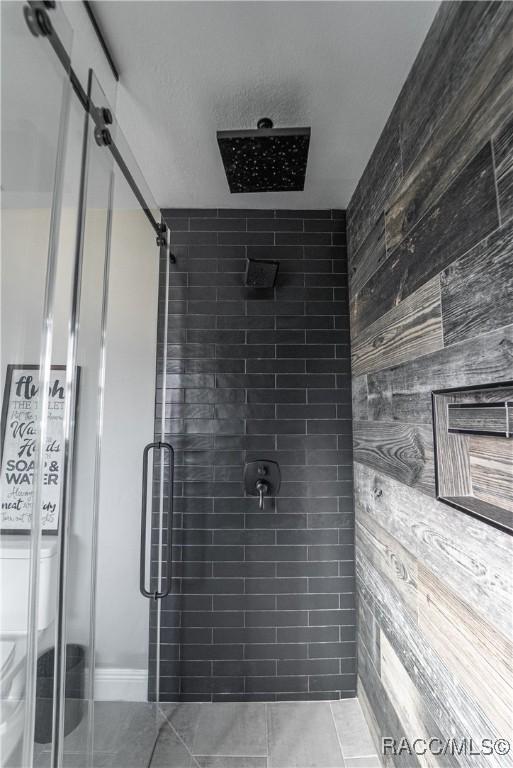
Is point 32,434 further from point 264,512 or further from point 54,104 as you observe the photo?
point 264,512

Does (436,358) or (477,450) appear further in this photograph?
(436,358)

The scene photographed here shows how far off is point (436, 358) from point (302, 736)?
71.3 inches

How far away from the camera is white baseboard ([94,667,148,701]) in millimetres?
1115

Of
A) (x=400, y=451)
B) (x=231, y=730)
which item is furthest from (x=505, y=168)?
(x=231, y=730)

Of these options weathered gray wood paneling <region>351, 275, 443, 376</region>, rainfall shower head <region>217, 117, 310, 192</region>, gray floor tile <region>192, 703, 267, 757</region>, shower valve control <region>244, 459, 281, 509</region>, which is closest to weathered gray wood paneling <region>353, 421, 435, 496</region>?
weathered gray wood paneling <region>351, 275, 443, 376</region>

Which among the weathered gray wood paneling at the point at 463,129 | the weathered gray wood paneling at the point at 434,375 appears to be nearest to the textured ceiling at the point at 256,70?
the weathered gray wood paneling at the point at 463,129

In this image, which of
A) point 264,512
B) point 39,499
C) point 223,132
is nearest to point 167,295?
point 223,132

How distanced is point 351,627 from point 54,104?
2419mm

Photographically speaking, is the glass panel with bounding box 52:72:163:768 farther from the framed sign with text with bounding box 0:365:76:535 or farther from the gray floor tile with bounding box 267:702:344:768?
the gray floor tile with bounding box 267:702:344:768

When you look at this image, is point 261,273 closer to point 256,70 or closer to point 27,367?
point 256,70

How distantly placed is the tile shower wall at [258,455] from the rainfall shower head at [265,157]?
439mm

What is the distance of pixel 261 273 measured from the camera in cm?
195
